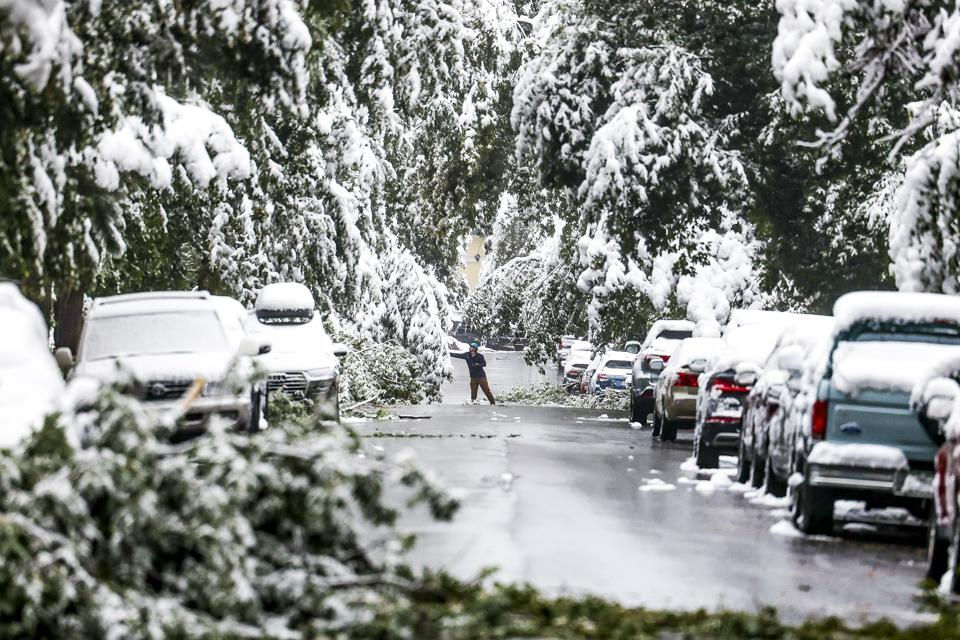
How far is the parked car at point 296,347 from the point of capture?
28.0 meters

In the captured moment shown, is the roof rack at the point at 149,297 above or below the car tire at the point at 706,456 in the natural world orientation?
above

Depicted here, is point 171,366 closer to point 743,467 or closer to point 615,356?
point 743,467

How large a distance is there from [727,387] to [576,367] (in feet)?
160

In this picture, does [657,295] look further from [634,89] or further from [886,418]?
[886,418]

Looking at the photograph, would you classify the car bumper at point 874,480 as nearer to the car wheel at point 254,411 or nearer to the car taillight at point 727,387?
the car wheel at point 254,411

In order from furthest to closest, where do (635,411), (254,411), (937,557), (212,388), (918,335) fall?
(635,411) → (254,411) → (212,388) → (918,335) → (937,557)

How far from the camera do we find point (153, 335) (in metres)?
20.9

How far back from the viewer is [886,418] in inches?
572

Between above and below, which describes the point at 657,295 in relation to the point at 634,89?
below

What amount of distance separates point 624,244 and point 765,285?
5.19 meters

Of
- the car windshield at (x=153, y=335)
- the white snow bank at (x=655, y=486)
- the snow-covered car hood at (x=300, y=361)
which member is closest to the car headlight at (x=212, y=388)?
the car windshield at (x=153, y=335)

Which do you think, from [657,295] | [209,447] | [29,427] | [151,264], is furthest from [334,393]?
[209,447]

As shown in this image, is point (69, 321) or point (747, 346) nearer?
point (747, 346)

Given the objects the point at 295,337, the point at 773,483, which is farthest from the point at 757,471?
the point at 295,337
